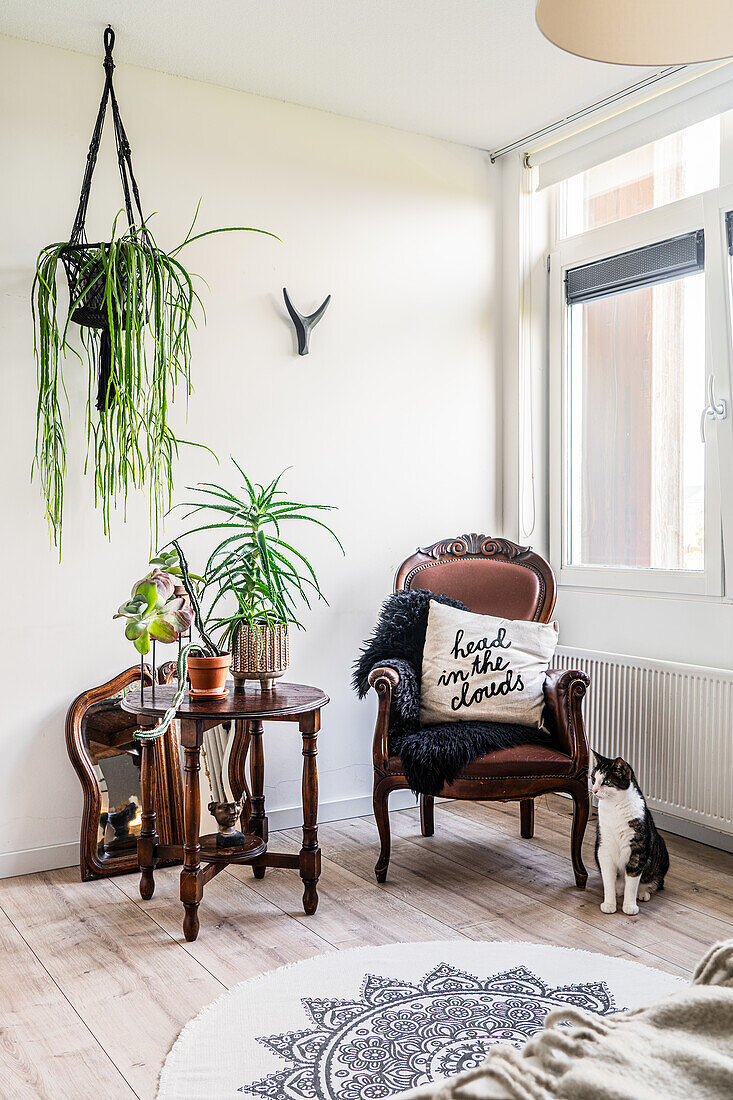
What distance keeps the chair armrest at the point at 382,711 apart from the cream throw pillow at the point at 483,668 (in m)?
0.19

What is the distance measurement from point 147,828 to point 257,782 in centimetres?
41

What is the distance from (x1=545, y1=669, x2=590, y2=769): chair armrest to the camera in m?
2.83

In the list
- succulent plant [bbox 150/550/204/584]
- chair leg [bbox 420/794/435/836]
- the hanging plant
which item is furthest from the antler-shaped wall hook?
chair leg [bbox 420/794/435/836]

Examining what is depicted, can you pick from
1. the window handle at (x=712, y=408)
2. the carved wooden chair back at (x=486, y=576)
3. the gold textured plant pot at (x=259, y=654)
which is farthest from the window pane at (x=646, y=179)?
the gold textured plant pot at (x=259, y=654)

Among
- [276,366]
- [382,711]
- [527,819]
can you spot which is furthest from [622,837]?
[276,366]

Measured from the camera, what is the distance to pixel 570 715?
9.43 feet

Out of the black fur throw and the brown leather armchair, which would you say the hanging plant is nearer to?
the black fur throw

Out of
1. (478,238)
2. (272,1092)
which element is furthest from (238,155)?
(272,1092)

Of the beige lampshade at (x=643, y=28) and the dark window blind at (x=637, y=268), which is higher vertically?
the dark window blind at (x=637, y=268)

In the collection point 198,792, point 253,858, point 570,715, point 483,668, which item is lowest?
point 253,858

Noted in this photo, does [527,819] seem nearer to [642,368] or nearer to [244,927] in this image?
[244,927]

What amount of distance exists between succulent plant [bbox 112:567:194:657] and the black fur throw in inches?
30.2

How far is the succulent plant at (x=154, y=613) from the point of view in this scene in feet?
8.23

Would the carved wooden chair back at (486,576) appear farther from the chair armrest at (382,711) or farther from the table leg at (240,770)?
the table leg at (240,770)
